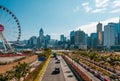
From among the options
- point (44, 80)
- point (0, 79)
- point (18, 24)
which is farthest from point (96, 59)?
point (0, 79)

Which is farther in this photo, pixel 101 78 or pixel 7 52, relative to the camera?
pixel 7 52

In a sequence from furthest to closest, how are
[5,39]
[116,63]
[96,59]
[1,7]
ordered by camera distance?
[5,39]
[1,7]
[96,59]
[116,63]

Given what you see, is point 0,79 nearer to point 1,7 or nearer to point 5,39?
point 1,7

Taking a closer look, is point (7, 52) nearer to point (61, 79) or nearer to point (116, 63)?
point (116, 63)

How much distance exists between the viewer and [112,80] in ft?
144

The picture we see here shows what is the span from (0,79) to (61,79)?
15237 millimetres

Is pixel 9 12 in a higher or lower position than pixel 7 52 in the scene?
higher

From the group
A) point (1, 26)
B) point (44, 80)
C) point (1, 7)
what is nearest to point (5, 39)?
point (1, 26)

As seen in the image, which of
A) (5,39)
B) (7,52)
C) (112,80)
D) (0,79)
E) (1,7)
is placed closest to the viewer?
(0,79)

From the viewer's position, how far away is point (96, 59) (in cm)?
9619

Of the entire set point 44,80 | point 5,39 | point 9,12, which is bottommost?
point 44,80

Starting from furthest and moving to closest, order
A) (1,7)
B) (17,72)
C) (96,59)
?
(1,7)
(96,59)
(17,72)

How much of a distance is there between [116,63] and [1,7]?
6091cm

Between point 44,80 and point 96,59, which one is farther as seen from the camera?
point 96,59
